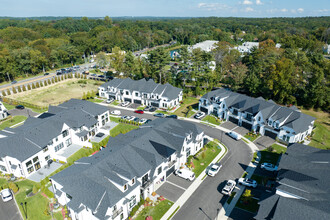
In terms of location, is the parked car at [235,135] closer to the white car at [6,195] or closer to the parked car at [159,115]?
the parked car at [159,115]

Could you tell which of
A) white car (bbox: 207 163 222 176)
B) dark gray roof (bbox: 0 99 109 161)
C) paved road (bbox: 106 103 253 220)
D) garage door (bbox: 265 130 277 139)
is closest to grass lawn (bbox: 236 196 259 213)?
paved road (bbox: 106 103 253 220)

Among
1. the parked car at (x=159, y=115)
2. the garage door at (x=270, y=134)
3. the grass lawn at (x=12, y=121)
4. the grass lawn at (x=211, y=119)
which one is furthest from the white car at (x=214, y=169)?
the grass lawn at (x=12, y=121)

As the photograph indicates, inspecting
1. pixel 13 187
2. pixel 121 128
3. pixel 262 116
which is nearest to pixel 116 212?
pixel 13 187

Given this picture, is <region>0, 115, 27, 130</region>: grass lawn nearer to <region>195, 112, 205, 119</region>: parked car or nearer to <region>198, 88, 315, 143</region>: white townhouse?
<region>195, 112, 205, 119</region>: parked car

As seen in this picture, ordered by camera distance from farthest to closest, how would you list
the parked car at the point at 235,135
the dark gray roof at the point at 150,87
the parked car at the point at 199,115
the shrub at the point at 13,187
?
1. the dark gray roof at the point at 150,87
2. the parked car at the point at 199,115
3. the parked car at the point at 235,135
4. the shrub at the point at 13,187

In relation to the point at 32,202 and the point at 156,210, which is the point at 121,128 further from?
the point at 156,210

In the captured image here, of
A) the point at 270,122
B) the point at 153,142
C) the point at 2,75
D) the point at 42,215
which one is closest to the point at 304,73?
the point at 270,122

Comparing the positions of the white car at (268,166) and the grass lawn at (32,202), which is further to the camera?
the white car at (268,166)
